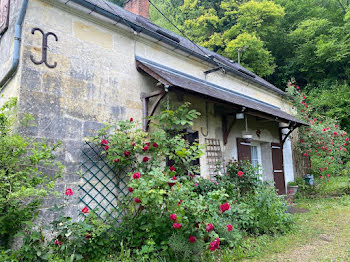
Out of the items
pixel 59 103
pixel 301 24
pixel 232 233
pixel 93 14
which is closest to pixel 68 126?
pixel 59 103

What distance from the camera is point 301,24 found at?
56.0 feet

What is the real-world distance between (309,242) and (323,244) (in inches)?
7.8

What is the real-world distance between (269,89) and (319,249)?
6610mm

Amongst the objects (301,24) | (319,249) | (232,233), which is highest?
(301,24)

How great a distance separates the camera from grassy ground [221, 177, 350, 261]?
362cm

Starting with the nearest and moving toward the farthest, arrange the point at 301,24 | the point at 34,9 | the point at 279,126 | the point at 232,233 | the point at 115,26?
the point at 34,9, the point at 232,233, the point at 115,26, the point at 279,126, the point at 301,24

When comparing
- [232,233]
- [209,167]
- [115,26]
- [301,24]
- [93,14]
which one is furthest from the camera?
[301,24]

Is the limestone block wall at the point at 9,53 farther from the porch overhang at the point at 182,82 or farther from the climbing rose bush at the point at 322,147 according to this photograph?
the climbing rose bush at the point at 322,147

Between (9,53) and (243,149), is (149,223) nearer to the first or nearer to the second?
(9,53)

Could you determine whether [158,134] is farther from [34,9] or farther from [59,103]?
[34,9]

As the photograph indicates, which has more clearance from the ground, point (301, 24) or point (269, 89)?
point (301, 24)

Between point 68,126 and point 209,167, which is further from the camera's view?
point 209,167

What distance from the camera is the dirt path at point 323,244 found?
11.7 feet

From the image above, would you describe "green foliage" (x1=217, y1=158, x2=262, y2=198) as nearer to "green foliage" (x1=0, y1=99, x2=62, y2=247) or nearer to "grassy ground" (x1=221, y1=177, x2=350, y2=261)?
"grassy ground" (x1=221, y1=177, x2=350, y2=261)
